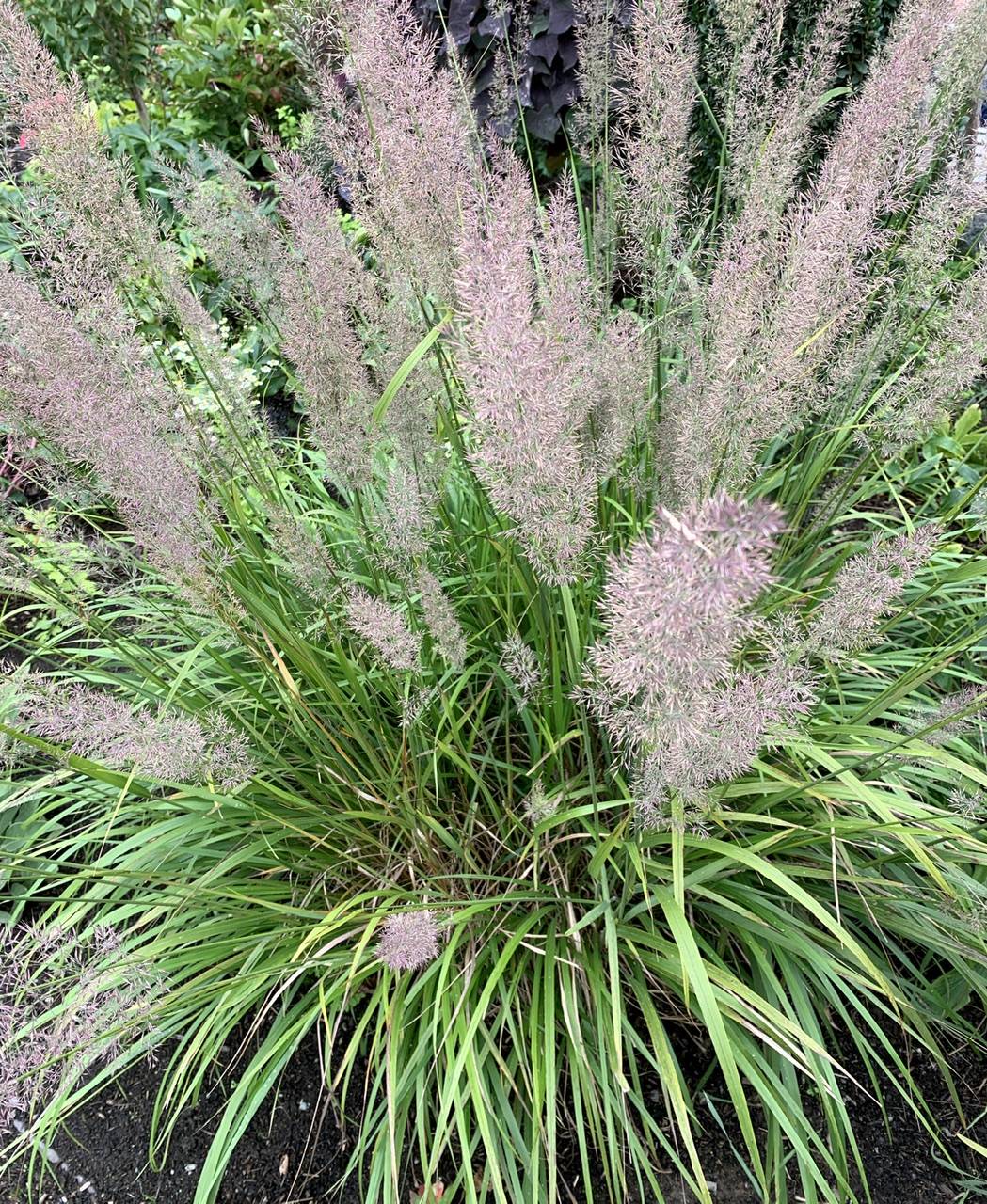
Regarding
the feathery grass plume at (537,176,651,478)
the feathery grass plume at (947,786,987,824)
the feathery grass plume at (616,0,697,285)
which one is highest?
the feathery grass plume at (616,0,697,285)

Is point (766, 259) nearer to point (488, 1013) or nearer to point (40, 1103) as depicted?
point (488, 1013)

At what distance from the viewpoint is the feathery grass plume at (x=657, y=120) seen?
73.2 inches

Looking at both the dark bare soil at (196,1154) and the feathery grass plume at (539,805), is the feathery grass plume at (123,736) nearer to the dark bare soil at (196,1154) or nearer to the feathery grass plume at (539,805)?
the feathery grass plume at (539,805)

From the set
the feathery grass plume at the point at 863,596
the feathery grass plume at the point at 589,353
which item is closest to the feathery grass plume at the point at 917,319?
the feathery grass plume at the point at 863,596

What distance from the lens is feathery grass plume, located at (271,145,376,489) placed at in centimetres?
184

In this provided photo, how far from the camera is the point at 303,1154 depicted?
6.97 ft

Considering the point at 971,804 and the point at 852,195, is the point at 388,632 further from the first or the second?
the point at 852,195

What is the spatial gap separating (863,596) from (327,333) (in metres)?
1.23

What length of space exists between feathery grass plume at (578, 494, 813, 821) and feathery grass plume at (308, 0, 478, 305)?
0.91m

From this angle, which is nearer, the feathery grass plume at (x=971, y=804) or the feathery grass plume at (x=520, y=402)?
the feathery grass plume at (x=520, y=402)

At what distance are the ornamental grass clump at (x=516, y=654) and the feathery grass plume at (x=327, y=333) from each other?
0.04 ft

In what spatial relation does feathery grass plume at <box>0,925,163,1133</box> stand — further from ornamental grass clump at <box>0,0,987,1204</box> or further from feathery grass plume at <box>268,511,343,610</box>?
feathery grass plume at <box>268,511,343,610</box>

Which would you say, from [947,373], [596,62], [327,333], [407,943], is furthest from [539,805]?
[596,62]

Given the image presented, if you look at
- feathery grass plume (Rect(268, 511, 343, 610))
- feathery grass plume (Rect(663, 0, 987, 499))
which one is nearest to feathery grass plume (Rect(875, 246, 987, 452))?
feathery grass plume (Rect(663, 0, 987, 499))
